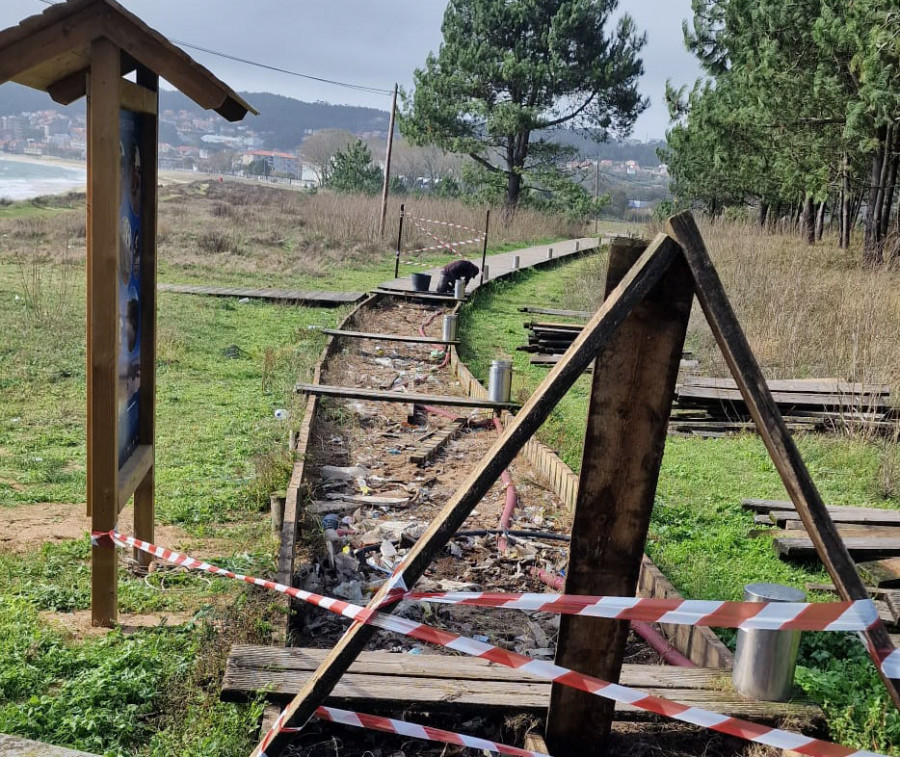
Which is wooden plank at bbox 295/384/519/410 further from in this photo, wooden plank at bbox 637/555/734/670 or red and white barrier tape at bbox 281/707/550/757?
red and white barrier tape at bbox 281/707/550/757

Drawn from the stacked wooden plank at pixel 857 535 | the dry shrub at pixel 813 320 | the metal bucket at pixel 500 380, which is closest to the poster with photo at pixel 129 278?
the stacked wooden plank at pixel 857 535

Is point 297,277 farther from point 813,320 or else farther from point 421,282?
point 813,320

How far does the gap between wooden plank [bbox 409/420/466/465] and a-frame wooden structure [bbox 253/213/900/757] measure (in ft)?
15.1

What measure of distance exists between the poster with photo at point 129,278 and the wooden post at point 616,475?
2337mm

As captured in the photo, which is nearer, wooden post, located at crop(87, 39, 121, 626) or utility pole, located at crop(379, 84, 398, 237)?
wooden post, located at crop(87, 39, 121, 626)

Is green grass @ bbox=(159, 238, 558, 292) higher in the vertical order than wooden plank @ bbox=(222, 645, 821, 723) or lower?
lower

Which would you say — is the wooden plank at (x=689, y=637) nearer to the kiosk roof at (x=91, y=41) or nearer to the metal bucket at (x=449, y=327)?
the kiosk roof at (x=91, y=41)

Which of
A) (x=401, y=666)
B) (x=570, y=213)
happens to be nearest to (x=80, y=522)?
(x=401, y=666)

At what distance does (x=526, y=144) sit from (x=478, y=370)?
3348 centimetres

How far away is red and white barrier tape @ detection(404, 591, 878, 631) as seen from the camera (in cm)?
258

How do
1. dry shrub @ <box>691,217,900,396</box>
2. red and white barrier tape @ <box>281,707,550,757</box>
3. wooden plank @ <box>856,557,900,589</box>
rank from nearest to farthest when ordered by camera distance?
red and white barrier tape @ <box>281,707,550,757</box>
wooden plank @ <box>856,557,900,589</box>
dry shrub @ <box>691,217,900,396</box>

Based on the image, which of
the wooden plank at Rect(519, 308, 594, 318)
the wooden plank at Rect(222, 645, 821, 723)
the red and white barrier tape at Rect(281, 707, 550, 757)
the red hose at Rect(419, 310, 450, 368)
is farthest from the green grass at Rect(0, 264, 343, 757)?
the wooden plank at Rect(519, 308, 594, 318)

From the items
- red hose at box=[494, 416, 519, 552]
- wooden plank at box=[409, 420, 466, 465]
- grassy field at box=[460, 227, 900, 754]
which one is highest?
grassy field at box=[460, 227, 900, 754]

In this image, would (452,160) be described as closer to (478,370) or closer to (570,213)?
(570,213)
